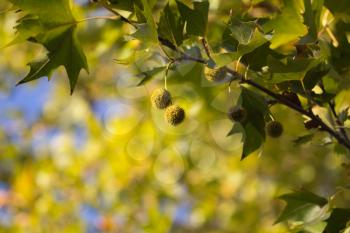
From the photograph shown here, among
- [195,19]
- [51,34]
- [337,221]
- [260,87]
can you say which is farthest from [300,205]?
[51,34]

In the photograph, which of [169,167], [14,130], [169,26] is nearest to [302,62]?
[169,26]

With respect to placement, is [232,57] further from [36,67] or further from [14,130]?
[14,130]

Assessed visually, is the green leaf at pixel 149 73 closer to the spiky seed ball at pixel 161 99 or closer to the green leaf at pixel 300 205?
the spiky seed ball at pixel 161 99

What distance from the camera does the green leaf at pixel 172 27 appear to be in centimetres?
183

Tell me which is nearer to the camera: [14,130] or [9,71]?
[9,71]

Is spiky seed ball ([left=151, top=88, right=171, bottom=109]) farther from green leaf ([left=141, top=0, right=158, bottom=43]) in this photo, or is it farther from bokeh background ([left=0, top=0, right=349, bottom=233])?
bokeh background ([left=0, top=0, right=349, bottom=233])

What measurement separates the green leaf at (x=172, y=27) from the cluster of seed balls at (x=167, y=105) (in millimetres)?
141

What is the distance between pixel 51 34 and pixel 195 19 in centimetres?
48

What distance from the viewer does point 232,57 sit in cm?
169

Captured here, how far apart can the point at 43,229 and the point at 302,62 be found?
3905 millimetres

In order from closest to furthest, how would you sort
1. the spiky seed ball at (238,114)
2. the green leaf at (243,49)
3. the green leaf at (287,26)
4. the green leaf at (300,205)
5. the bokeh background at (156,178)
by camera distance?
the green leaf at (243,49) → the green leaf at (287,26) → the spiky seed ball at (238,114) → the green leaf at (300,205) → the bokeh background at (156,178)

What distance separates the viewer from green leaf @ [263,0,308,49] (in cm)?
179

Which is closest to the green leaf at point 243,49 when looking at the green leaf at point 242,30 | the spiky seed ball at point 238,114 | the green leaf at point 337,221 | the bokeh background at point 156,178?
the green leaf at point 242,30

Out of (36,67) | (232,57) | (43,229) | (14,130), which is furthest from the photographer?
(14,130)
